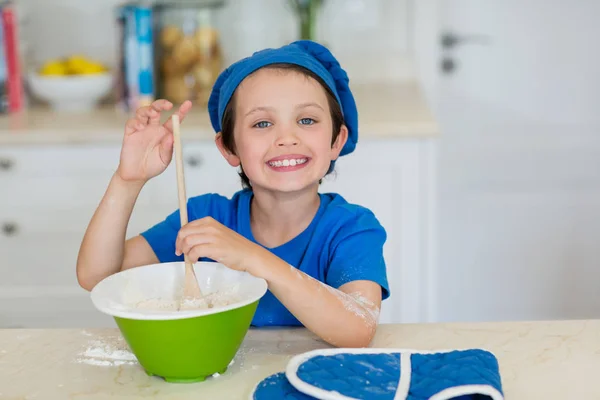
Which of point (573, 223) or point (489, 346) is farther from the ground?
point (489, 346)

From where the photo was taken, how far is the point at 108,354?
1100mm

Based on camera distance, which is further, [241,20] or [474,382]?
[241,20]

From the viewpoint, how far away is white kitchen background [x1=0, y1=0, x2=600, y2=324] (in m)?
3.02

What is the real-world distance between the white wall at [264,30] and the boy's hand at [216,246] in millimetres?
1987

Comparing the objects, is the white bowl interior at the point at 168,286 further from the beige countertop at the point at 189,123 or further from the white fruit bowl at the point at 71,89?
the white fruit bowl at the point at 71,89

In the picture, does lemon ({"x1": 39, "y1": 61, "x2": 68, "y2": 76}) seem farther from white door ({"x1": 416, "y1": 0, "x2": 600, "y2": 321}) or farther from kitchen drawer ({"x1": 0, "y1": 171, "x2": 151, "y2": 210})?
white door ({"x1": 416, "y1": 0, "x2": 600, "y2": 321})

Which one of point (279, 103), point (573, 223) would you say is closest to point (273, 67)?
point (279, 103)

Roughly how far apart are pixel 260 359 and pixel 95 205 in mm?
1591

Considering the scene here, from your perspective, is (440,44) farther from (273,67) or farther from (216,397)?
(216,397)

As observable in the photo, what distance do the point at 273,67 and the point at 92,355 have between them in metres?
0.51

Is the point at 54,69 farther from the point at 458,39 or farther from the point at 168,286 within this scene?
the point at 168,286

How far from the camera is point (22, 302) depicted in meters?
2.63

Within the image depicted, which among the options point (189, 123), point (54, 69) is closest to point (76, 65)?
point (54, 69)

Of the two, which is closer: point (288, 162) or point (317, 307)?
point (317, 307)
